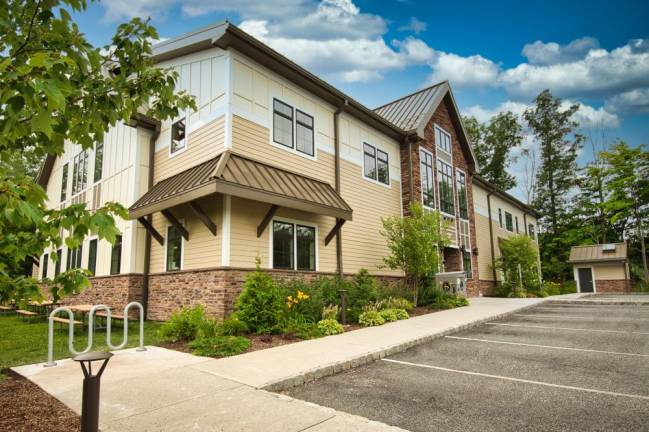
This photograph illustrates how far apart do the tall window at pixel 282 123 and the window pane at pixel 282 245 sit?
269cm

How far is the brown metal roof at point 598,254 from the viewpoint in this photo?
2934cm

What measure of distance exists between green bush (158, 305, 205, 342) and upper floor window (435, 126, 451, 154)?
15.5 m

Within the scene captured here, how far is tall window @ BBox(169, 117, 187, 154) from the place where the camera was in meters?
12.8

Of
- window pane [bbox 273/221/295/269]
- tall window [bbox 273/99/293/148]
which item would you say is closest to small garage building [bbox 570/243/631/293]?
window pane [bbox 273/221/295/269]

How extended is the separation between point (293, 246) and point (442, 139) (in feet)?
40.4

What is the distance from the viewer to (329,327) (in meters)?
9.58

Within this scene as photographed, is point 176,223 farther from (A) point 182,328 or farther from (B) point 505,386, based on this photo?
(B) point 505,386

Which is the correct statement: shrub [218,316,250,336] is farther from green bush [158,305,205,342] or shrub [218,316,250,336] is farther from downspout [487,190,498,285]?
downspout [487,190,498,285]

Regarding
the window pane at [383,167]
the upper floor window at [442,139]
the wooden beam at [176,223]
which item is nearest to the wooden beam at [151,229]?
the wooden beam at [176,223]

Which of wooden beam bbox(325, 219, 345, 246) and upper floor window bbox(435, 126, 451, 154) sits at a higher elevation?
upper floor window bbox(435, 126, 451, 154)

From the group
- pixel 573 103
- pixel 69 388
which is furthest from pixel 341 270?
pixel 573 103

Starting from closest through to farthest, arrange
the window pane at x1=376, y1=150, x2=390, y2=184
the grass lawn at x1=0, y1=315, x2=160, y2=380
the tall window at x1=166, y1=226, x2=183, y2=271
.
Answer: the grass lawn at x1=0, y1=315, x2=160, y2=380
the tall window at x1=166, y1=226, x2=183, y2=271
the window pane at x1=376, y1=150, x2=390, y2=184

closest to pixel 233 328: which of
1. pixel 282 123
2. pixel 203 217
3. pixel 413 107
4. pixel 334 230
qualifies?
pixel 203 217

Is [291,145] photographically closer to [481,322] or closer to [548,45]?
[481,322]
